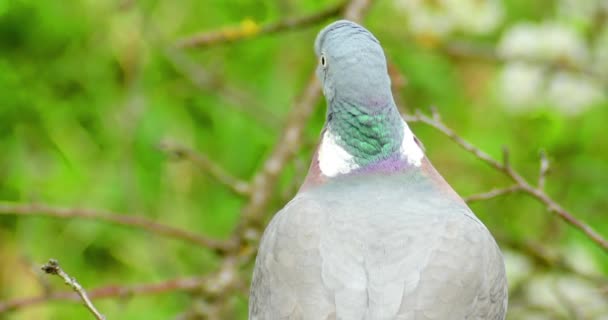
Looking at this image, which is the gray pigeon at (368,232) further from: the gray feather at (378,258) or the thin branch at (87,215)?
the thin branch at (87,215)

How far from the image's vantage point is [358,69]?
7.78 feet

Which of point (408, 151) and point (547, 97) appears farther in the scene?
point (547, 97)

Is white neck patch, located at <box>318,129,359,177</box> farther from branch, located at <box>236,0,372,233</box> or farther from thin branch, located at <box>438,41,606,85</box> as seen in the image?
thin branch, located at <box>438,41,606,85</box>

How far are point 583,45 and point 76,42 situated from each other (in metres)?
1.69

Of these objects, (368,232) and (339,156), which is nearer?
(368,232)

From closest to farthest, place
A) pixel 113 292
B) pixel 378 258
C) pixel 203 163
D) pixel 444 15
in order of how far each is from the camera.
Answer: pixel 378 258 < pixel 113 292 < pixel 203 163 < pixel 444 15

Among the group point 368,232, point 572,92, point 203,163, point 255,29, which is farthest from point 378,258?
point 572,92

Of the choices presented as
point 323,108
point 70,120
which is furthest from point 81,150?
point 323,108

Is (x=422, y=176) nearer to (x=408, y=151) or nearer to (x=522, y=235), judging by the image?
(x=408, y=151)

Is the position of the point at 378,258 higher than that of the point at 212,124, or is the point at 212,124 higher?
the point at 212,124

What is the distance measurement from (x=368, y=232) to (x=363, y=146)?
0.27 metres

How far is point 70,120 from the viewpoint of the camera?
3.73 meters

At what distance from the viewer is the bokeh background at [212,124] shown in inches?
141

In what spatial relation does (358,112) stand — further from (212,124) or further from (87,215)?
(212,124)
